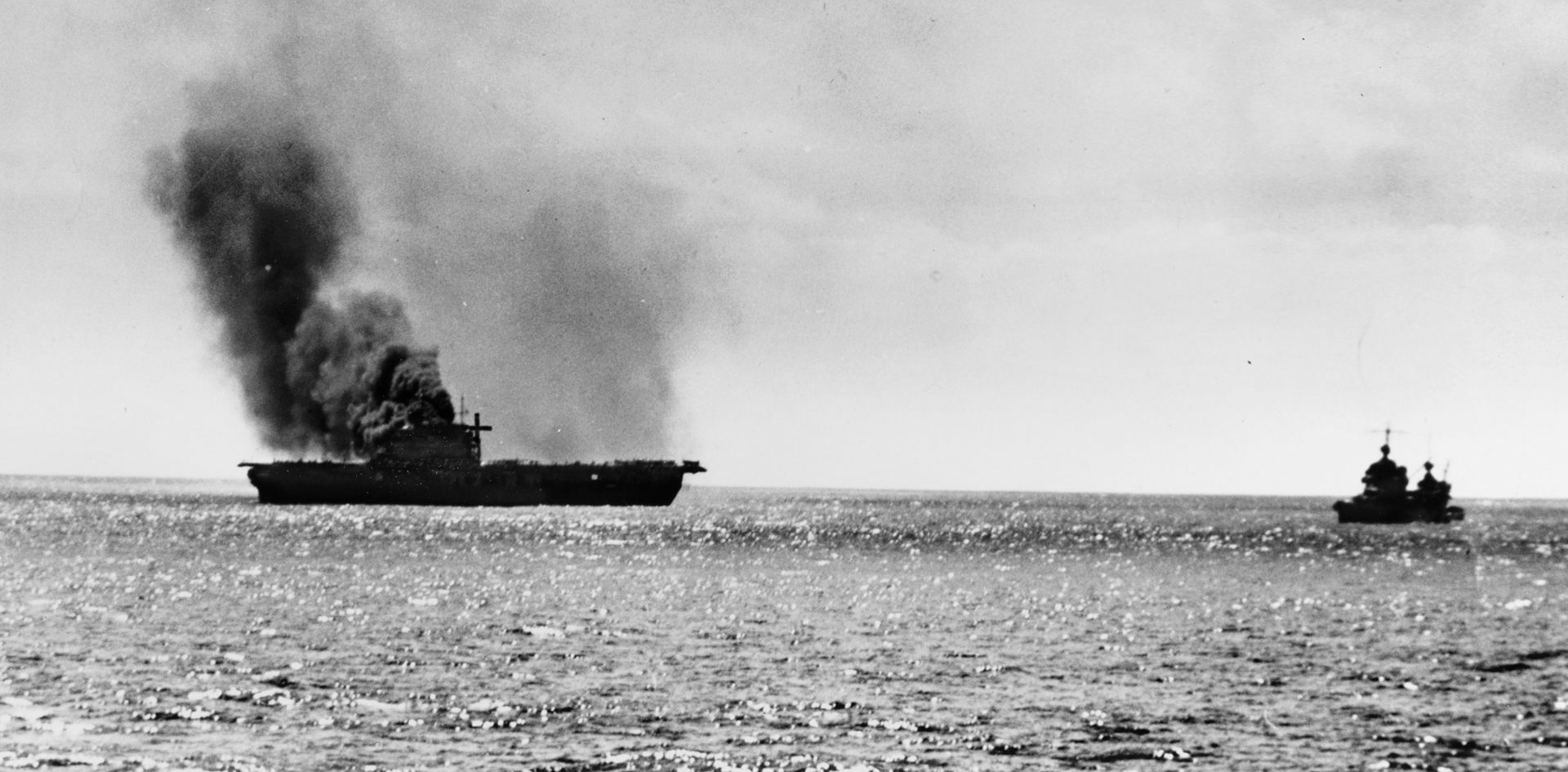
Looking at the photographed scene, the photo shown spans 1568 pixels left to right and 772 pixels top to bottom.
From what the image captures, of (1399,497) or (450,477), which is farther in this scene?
(450,477)

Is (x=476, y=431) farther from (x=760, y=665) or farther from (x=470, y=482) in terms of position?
(x=760, y=665)

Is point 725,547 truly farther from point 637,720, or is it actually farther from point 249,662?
point 637,720

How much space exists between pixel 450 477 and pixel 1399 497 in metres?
103

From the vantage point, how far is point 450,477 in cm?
18625

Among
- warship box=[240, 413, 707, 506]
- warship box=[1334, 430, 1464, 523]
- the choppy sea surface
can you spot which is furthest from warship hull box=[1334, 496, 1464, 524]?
the choppy sea surface

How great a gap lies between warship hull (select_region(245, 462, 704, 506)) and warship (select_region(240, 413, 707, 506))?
92mm

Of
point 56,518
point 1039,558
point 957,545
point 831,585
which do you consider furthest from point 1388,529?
point 56,518

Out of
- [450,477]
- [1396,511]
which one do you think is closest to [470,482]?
[450,477]

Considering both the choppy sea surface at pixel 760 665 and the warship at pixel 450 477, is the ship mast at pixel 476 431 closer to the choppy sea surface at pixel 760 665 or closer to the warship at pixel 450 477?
the warship at pixel 450 477

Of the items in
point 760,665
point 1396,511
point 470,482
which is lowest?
point 760,665

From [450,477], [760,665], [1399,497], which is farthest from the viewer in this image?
[450,477]

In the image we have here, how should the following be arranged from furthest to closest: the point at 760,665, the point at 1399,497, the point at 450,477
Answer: the point at 450,477 → the point at 1399,497 → the point at 760,665

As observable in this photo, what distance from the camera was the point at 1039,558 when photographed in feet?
355

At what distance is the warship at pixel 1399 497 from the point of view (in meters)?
174
